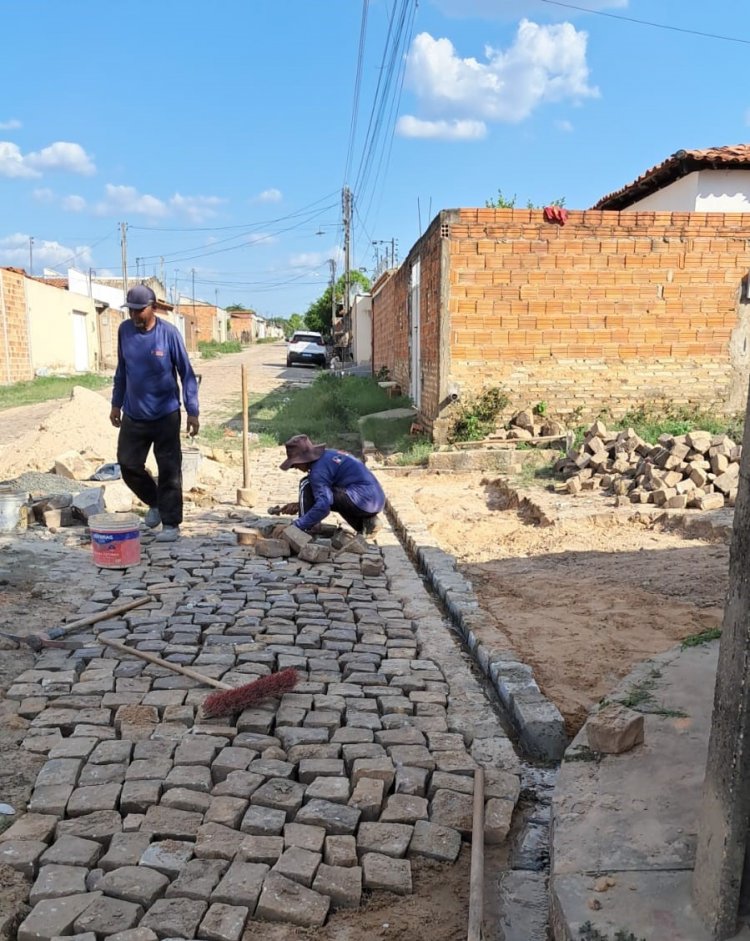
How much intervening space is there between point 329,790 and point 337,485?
3.65 m

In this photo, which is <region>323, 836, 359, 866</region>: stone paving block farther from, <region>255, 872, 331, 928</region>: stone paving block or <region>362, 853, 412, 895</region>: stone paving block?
<region>255, 872, 331, 928</region>: stone paving block

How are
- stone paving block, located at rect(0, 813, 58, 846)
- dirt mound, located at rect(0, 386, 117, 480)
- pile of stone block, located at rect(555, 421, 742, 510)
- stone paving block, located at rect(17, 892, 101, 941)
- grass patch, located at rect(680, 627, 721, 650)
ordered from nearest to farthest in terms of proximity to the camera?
stone paving block, located at rect(17, 892, 101, 941) → stone paving block, located at rect(0, 813, 58, 846) → grass patch, located at rect(680, 627, 721, 650) → pile of stone block, located at rect(555, 421, 742, 510) → dirt mound, located at rect(0, 386, 117, 480)

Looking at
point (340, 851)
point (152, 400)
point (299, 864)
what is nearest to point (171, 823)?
point (299, 864)

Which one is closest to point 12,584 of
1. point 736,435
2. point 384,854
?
point 384,854

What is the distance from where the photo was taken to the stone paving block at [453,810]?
272 cm

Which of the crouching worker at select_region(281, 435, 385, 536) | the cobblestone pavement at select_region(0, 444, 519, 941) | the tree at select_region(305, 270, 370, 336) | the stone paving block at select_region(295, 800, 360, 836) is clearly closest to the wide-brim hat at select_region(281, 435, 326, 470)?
the crouching worker at select_region(281, 435, 385, 536)

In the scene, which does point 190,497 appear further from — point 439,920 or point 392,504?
point 439,920

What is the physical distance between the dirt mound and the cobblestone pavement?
5.13m

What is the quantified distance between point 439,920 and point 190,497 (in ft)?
20.9

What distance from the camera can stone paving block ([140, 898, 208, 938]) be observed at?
2174 mm

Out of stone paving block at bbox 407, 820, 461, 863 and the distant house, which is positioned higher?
the distant house

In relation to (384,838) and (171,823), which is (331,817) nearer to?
(384,838)

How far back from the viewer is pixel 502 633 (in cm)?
449

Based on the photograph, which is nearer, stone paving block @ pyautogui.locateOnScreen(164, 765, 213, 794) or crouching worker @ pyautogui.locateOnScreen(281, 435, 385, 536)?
stone paving block @ pyautogui.locateOnScreen(164, 765, 213, 794)
